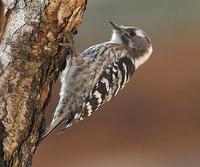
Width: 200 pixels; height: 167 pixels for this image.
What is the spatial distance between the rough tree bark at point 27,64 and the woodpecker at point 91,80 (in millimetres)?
863

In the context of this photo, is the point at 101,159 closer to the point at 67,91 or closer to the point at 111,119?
the point at 111,119

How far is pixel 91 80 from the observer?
5.19 meters

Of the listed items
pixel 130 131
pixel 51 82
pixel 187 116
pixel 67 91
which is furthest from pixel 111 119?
pixel 51 82

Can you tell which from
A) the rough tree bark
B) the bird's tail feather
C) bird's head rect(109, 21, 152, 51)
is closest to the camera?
the rough tree bark

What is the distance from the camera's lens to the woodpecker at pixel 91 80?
5039 millimetres

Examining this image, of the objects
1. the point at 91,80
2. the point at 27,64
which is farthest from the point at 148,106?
the point at 27,64

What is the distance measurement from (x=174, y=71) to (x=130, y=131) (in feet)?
2.70

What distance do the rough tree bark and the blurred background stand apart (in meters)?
2.78

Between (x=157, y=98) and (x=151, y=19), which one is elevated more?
(x=151, y=19)

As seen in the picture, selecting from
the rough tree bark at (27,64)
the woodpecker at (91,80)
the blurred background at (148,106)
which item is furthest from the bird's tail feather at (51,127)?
the blurred background at (148,106)

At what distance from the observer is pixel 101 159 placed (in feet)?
24.2

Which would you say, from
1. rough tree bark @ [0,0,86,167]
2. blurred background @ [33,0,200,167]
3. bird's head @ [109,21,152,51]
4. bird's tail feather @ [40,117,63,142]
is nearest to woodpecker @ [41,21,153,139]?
bird's tail feather @ [40,117,63,142]

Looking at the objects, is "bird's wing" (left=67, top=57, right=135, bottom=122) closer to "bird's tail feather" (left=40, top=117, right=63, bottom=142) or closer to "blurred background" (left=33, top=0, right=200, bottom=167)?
"bird's tail feather" (left=40, top=117, right=63, bottom=142)

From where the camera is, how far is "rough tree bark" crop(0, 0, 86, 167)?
12.5 feet
